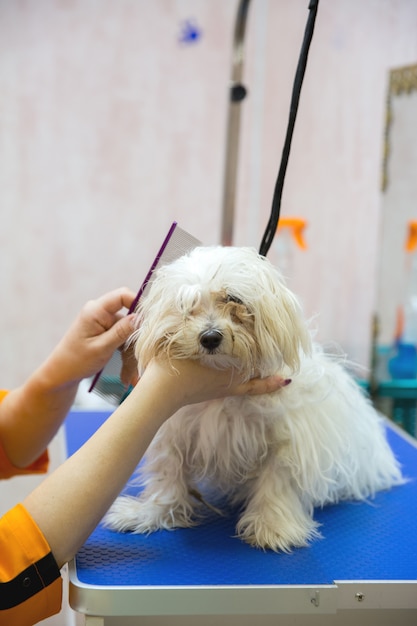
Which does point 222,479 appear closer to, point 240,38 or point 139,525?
point 139,525

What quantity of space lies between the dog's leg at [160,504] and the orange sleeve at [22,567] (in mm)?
178

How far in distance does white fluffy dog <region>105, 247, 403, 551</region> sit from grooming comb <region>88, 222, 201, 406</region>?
33 mm

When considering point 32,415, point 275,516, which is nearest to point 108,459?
point 275,516

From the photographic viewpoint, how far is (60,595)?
31.2 inches

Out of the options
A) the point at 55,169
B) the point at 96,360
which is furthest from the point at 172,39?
the point at 96,360

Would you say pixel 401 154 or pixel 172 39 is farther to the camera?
pixel 172 39

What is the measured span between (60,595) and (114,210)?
1.88 metres

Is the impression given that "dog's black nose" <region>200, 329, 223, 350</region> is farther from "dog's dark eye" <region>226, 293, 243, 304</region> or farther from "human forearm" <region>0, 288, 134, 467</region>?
"human forearm" <region>0, 288, 134, 467</region>

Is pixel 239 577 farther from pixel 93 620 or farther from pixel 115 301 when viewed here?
pixel 115 301

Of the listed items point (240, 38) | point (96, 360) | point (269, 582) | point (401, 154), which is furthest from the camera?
point (401, 154)

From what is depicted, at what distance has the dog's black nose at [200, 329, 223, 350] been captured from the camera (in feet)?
2.63

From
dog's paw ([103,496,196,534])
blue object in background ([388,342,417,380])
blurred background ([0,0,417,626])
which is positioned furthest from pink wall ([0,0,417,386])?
dog's paw ([103,496,196,534])

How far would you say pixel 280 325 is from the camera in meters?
0.84

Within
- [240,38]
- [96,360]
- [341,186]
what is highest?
[240,38]
